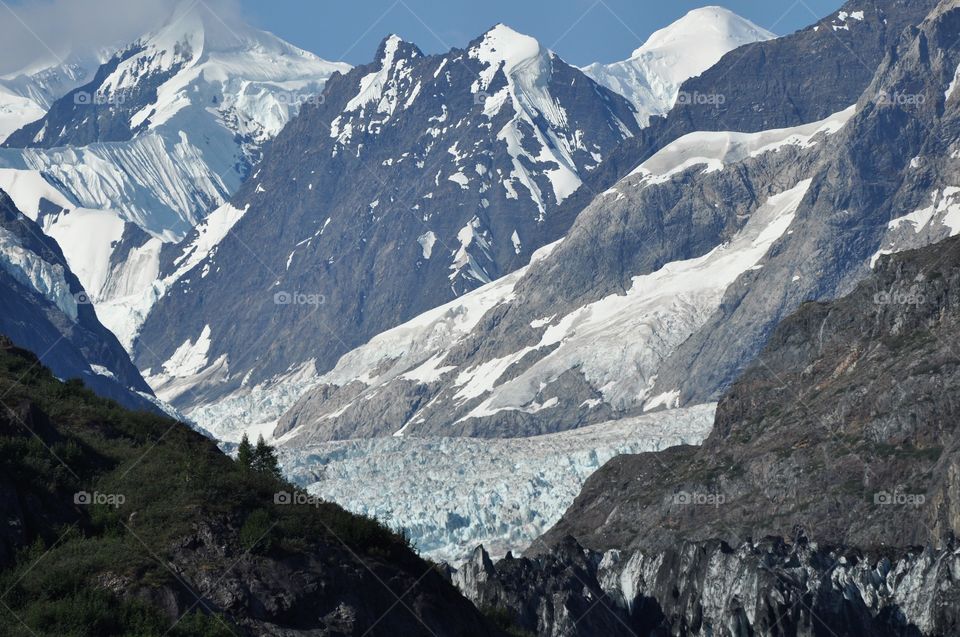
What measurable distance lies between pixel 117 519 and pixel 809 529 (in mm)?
124051

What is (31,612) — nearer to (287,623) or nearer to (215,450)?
(287,623)

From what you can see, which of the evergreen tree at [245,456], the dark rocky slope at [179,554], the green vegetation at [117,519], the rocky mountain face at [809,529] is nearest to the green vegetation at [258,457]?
the evergreen tree at [245,456]

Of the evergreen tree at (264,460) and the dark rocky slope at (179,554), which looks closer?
the dark rocky slope at (179,554)

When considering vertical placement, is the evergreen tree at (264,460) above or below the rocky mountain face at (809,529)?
above

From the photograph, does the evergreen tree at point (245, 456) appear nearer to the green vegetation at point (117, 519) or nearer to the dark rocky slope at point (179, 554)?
the green vegetation at point (117, 519)

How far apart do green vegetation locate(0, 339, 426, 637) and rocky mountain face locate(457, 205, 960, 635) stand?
5503 cm

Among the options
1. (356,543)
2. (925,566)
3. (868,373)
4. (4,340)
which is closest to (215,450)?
(356,543)

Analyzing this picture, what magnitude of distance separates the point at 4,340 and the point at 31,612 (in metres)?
24.5

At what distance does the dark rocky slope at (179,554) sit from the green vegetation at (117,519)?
0.14 feet

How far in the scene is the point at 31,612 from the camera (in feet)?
138

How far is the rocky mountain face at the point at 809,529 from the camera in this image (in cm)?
10700

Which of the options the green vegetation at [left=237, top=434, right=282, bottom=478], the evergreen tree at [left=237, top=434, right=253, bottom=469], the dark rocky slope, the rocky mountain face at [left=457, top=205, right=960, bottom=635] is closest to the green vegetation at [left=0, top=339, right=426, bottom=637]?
the dark rocky slope

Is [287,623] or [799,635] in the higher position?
[287,623]

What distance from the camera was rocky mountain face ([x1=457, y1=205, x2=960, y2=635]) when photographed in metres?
107
